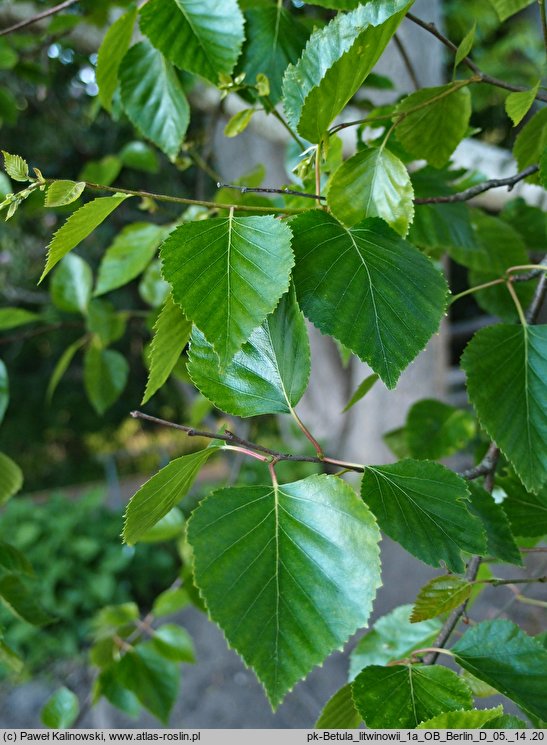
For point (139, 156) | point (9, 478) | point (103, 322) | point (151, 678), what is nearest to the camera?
point (9, 478)

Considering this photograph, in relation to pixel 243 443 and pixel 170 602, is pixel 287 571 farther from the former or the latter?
pixel 170 602

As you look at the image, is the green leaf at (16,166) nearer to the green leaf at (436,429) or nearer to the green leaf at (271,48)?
the green leaf at (271,48)

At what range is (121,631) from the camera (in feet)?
3.17

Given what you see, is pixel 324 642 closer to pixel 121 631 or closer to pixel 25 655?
pixel 121 631

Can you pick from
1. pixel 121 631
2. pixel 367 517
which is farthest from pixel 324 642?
pixel 121 631

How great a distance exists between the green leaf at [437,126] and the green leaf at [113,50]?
26 cm

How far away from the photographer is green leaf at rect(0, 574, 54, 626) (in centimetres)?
64

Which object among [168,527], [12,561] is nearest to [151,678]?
[168,527]

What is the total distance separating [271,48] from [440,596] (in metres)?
0.45

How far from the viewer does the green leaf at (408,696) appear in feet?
1.30

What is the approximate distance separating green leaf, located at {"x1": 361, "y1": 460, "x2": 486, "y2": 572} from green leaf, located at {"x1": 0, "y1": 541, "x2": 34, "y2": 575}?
0.40 m

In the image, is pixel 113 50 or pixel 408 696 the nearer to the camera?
pixel 408 696

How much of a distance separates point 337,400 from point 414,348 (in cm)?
232

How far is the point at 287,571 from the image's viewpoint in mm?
353
